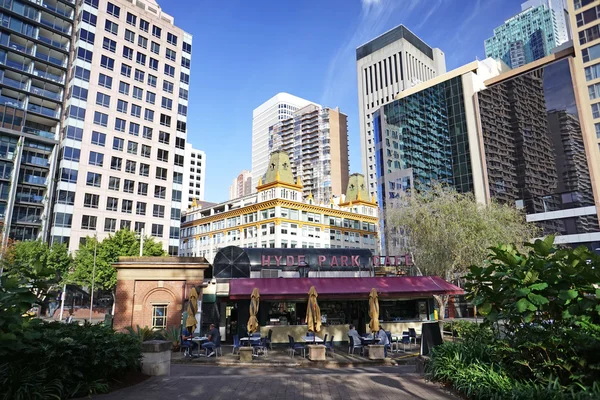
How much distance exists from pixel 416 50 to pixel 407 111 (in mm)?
53299

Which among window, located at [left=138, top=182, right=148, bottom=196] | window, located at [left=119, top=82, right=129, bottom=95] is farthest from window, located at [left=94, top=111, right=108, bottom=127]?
window, located at [left=138, top=182, right=148, bottom=196]

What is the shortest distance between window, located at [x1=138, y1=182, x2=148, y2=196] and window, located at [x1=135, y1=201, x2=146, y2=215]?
1.57 metres

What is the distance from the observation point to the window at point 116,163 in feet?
191

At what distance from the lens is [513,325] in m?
9.05

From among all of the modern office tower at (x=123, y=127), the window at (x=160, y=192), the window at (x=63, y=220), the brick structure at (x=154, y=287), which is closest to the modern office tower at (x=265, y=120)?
the modern office tower at (x=123, y=127)

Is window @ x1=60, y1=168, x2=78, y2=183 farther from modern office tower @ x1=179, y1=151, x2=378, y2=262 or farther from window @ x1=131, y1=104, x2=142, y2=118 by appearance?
modern office tower @ x1=179, y1=151, x2=378, y2=262

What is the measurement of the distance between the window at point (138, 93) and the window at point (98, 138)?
859 cm

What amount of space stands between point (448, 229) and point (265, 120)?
135890mm

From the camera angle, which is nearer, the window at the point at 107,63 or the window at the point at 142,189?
the window at the point at 107,63

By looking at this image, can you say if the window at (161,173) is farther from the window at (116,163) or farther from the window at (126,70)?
the window at (126,70)

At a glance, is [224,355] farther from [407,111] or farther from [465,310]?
[407,111]

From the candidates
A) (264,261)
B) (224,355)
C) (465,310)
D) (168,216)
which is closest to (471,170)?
(465,310)

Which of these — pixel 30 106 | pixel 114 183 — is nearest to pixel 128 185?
pixel 114 183

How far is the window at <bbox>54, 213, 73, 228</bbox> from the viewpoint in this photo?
51.8m
